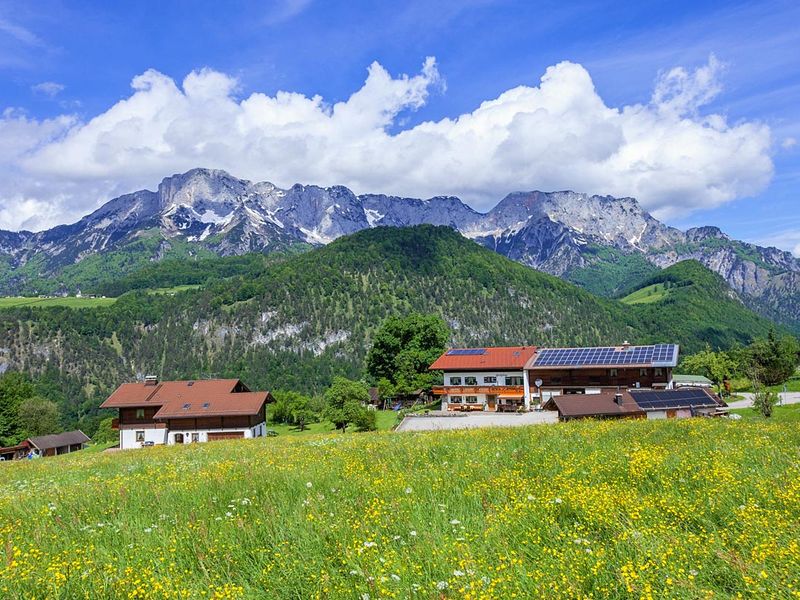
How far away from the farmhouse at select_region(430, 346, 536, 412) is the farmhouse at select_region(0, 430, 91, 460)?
2919 inches

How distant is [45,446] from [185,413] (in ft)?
185

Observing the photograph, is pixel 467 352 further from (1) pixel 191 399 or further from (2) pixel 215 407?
(1) pixel 191 399

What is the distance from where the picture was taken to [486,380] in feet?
262

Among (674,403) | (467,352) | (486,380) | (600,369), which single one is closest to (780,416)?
(674,403)

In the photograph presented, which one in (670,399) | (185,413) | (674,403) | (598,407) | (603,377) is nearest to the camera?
(598,407)

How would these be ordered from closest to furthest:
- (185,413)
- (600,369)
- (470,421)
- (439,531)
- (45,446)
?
(439,531)
(470,421)
(185,413)
(600,369)
(45,446)

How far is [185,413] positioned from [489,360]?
150ft

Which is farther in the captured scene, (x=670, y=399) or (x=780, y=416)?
(x=670, y=399)

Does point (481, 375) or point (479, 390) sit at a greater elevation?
point (481, 375)

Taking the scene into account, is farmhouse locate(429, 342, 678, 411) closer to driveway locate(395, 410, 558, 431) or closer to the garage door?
driveway locate(395, 410, 558, 431)

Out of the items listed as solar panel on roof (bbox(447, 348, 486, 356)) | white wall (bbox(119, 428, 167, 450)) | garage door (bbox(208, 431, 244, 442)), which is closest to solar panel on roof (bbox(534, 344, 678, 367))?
solar panel on roof (bbox(447, 348, 486, 356))

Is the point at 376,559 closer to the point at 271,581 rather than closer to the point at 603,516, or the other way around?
the point at 271,581

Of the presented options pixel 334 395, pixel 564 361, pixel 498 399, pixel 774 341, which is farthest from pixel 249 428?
pixel 774 341

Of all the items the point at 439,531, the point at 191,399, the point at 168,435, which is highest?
the point at 439,531
